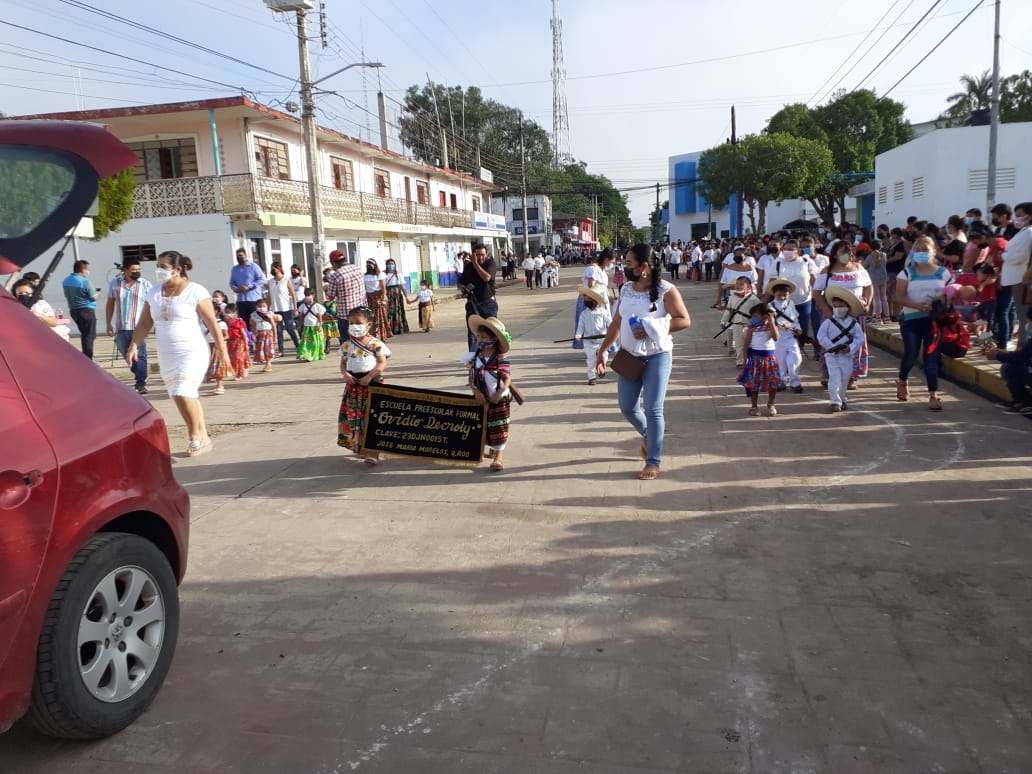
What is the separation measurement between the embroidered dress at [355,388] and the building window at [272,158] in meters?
18.7

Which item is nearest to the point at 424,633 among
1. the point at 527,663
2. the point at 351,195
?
the point at 527,663

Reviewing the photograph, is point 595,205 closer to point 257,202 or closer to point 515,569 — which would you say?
point 257,202

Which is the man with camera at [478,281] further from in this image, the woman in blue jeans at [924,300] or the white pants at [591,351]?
the woman in blue jeans at [924,300]

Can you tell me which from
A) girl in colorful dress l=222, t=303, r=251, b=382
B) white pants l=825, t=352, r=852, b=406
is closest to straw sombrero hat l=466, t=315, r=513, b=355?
white pants l=825, t=352, r=852, b=406

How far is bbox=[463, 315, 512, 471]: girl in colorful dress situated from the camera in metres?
6.06

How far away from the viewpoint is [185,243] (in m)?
21.6

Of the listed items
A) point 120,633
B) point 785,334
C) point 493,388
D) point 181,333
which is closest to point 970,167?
point 785,334

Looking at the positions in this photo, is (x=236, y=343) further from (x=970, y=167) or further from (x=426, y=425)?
(x=970, y=167)

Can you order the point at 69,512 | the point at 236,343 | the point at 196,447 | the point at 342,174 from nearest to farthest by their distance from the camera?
the point at 69,512
the point at 196,447
the point at 236,343
the point at 342,174

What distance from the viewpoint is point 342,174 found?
29516 millimetres

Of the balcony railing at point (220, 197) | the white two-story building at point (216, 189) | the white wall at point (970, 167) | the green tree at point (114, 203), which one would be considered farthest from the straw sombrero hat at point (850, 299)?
the white wall at point (970, 167)

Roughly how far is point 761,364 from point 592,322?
8.86ft

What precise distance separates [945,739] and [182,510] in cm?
299

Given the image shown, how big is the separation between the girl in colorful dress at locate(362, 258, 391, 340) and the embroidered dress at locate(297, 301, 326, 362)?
1.92 meters
